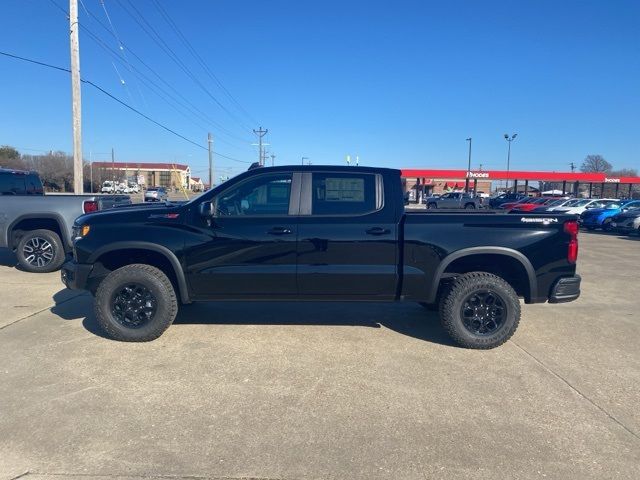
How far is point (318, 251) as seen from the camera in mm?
4918

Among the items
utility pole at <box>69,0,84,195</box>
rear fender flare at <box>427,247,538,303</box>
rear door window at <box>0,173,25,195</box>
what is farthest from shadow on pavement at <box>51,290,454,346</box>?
utility pole at <box>69,0,84,195</box>

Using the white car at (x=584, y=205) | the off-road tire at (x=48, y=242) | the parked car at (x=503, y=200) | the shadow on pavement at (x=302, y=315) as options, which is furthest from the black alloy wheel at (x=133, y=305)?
the parked car at (x=503, y=200)

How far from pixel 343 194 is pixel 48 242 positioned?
650 centimetres

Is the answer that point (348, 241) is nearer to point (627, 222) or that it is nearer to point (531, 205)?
point (627, 222)

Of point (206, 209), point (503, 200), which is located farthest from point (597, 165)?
point (206, 209)

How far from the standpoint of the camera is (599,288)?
8422 millimetres

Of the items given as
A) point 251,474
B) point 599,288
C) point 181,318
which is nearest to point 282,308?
point 181,318

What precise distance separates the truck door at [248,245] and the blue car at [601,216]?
76.6 ft

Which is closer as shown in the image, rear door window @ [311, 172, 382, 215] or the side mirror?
the side mirror

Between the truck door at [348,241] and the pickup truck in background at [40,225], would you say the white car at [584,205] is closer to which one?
the truck door at [348,241]

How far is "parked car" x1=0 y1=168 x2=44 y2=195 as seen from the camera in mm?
9820

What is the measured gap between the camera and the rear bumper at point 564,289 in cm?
497

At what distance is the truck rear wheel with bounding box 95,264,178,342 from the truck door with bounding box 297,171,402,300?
4.81ft

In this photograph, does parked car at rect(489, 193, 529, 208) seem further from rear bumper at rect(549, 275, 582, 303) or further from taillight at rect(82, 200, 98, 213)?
rear bumper at rect(549, 275, 582, 303)
